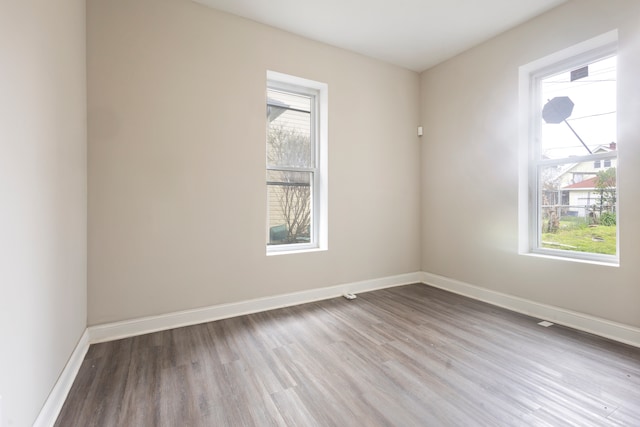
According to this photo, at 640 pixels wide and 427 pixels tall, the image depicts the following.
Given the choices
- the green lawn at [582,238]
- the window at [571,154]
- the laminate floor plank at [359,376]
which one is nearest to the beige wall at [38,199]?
the laminate floor plank at [359,376]

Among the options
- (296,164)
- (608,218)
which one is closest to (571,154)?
(608,218)

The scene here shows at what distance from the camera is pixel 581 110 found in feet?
8.70

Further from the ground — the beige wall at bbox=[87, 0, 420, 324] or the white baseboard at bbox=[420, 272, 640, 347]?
the beige wall at bbox=[87, 0, 420, 324]

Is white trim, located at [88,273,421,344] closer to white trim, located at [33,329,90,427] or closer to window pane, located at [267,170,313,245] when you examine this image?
A: white trim, located at [33,329,90,427]

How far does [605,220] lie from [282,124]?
3.21 metres

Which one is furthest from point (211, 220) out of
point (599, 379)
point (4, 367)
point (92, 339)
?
point (599, 379)

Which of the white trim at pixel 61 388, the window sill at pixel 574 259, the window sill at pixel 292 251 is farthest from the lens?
the window sill at pixel 292 251

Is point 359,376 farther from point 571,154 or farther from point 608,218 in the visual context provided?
point 571,154

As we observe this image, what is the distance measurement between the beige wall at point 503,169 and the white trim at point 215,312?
1.20 meters

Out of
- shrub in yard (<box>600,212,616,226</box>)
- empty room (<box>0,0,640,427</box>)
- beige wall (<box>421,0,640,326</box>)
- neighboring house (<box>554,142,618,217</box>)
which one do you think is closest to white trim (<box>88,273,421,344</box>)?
empty room (<box>0,0,640,427</box>)

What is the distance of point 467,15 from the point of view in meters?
2.75

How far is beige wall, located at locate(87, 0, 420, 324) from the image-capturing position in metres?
2.27

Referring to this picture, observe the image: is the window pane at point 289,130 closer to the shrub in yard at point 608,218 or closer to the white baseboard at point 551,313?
the white baseboard at point 551,313

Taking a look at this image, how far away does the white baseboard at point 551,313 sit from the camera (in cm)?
224
